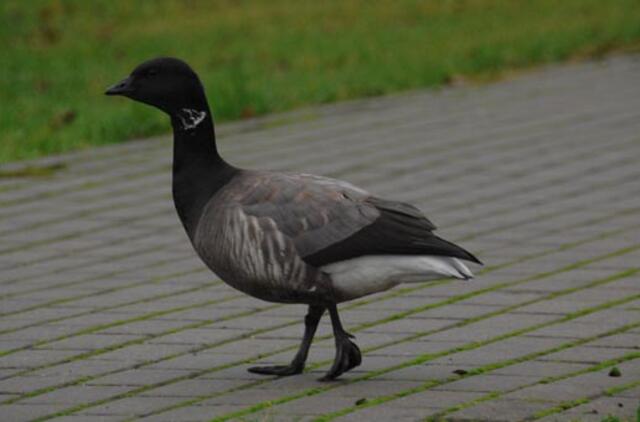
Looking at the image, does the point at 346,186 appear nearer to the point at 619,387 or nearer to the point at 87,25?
the point at 619,387

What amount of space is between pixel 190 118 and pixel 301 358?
1135 mm

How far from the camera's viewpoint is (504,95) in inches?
623

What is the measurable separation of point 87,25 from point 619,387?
16813 mm

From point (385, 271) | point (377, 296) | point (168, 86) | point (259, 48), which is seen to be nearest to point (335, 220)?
point (385, 271)

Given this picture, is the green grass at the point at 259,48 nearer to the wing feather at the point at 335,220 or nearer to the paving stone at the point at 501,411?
the wing feather at the point at 335,220

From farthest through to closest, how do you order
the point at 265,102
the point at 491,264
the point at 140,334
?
the point at 265,102 → the point at 491,264 → the point at 140,334

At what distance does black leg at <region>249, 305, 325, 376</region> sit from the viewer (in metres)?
6.92

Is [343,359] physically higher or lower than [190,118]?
lower

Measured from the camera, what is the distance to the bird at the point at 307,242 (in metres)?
6.56

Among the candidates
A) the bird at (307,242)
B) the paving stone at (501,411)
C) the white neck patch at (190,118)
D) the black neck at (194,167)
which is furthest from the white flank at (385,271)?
the white neck patch at (190,118)

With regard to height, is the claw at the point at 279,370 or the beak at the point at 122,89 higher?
the beak at the point at 122,89

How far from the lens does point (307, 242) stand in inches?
262

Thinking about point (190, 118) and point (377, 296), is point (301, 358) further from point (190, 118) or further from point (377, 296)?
point (377, 296)

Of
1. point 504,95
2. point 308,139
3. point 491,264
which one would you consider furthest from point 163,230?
point 504,95
